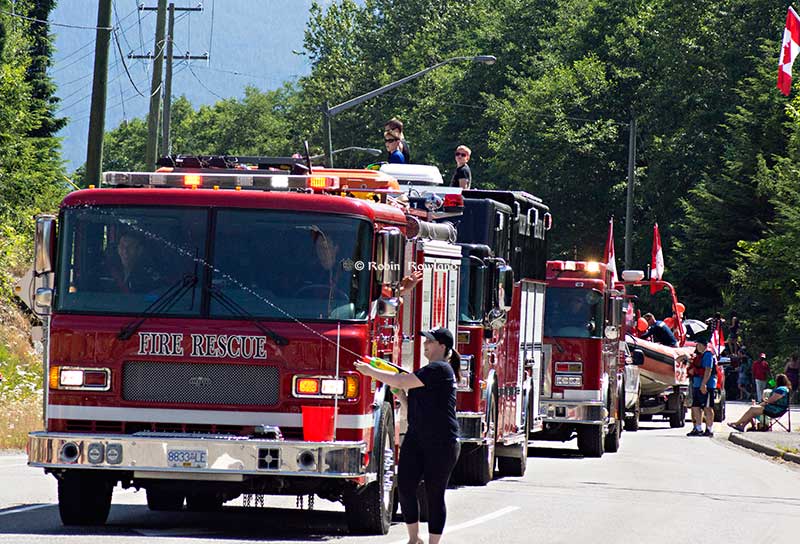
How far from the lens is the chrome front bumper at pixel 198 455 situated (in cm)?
Result: 1319

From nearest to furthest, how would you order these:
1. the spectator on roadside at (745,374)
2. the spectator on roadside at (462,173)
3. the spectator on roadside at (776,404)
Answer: the spectator on roadside at (462,173), the spectator on roadside at (776,404), the spectator on roadside at (745,374)

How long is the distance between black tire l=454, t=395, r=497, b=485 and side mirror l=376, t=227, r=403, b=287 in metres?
5.93

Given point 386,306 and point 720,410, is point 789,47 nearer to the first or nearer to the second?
point 720,410

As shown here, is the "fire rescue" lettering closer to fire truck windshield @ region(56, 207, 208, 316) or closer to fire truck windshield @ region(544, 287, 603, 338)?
fire truck windshield @ region(56, 207, 208, 316)

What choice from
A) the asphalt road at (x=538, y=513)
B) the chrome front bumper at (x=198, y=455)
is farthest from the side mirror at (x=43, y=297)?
the asphalt road at (x=538, y=513)

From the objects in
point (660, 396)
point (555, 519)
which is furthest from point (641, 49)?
point (555, 519)

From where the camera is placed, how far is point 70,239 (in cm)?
1388

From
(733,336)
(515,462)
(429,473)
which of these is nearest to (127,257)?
(429,473)

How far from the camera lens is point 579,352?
26.6 m

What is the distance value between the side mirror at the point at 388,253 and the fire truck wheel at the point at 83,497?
2729mm

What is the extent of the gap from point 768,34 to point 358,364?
5756 cm

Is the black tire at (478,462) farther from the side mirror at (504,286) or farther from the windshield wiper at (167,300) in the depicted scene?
the windshield wiper at (167,300)

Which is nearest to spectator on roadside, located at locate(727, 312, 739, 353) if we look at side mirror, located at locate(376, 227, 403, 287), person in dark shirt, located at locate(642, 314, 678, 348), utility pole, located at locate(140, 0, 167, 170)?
person in dark shirt, located at locate(642, 314, 678, 348)

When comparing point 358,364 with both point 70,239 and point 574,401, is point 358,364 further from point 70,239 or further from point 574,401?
point 574,401
